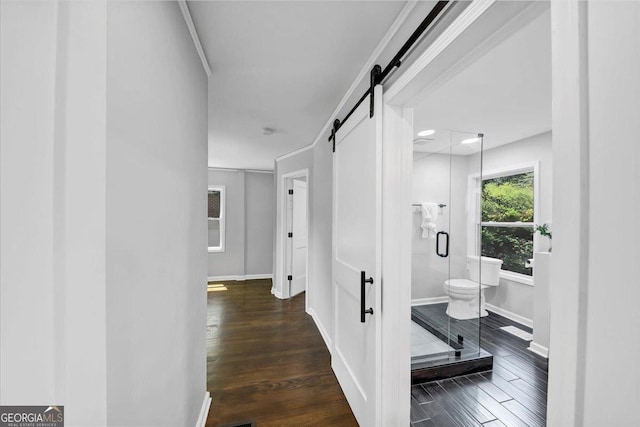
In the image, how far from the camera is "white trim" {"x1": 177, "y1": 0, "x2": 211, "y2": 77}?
124cm

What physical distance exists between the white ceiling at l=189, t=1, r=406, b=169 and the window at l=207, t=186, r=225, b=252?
3.05 m

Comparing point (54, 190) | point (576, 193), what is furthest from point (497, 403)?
point (54, 190)

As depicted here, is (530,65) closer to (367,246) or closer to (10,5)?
(367,246)

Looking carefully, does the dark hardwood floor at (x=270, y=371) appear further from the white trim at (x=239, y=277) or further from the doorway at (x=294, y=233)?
the white trim at (x=239, y=277)

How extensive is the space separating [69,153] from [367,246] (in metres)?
1.34

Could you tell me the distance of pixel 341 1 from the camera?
121cm

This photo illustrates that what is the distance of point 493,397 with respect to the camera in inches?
81.0

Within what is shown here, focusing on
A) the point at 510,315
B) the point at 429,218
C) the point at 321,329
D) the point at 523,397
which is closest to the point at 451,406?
the point at 523,397

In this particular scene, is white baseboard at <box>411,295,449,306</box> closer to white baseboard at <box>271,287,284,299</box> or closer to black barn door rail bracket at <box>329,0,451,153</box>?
white baseboard at <box>271,287,284,299</box>

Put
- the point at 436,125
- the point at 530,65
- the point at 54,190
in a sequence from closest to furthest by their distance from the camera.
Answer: the point at 54,190 → the point at 530,65 → the point at 436,125

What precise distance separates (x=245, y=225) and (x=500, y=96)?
16.4ft

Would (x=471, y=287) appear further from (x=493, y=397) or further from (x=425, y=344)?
(x=493, y=397)

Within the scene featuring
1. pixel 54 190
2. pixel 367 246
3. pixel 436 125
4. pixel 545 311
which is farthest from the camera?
pixel 436 125

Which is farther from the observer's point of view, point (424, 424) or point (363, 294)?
point (424, 424)
